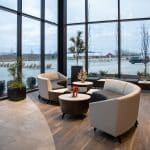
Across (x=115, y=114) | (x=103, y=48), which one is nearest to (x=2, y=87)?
(x=115, y=114)

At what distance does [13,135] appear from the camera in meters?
4.07

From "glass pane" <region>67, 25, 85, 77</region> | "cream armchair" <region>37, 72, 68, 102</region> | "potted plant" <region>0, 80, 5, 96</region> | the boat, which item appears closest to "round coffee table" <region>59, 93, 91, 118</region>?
"cream armchair" <region>37, 72, 68, 102</region>

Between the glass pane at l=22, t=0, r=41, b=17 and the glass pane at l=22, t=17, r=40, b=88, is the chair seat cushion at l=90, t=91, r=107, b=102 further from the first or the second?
the glass pane at l=22, t=0, r=41, b=17

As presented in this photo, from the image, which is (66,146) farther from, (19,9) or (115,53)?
(115,53)

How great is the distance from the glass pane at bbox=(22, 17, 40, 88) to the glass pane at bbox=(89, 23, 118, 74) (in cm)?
267

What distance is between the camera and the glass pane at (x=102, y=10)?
1009 centimetres

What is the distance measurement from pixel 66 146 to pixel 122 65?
710 centimetres

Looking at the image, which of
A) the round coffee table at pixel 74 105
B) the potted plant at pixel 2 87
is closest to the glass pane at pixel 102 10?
Answer: the potted plant at pixel 2 87

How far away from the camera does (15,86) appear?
700 cm

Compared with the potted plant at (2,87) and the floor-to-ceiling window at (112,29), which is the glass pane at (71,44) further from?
the potted plant at (2,87)

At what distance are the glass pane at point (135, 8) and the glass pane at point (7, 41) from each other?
4869 mm

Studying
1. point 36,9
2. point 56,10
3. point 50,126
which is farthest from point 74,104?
point 56,10

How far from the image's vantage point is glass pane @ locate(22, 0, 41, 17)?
27.1 ft

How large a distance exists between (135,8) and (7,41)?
5.72 meters
